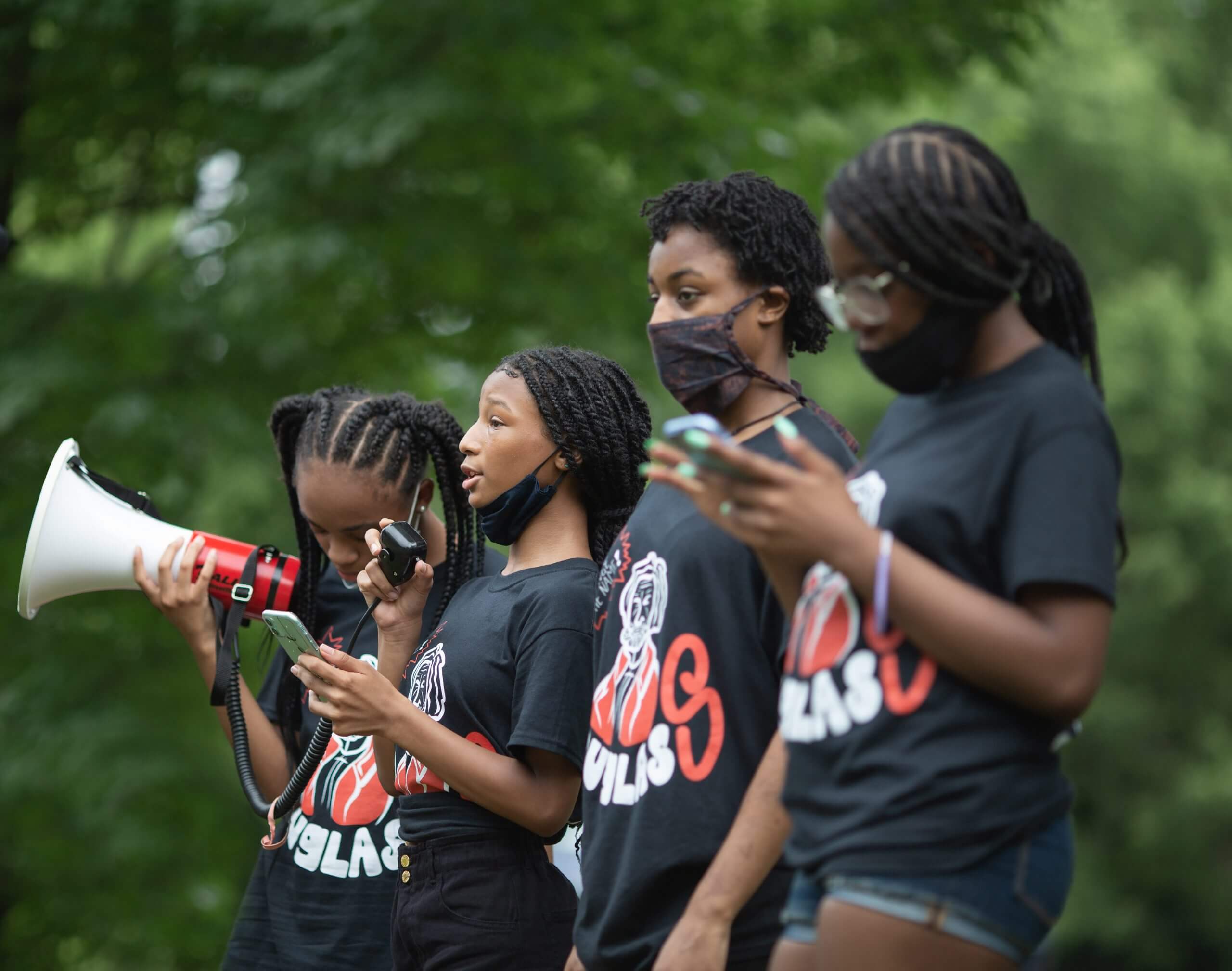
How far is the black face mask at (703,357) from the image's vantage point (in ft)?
8.34

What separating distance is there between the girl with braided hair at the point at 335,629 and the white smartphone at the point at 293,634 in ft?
0.90

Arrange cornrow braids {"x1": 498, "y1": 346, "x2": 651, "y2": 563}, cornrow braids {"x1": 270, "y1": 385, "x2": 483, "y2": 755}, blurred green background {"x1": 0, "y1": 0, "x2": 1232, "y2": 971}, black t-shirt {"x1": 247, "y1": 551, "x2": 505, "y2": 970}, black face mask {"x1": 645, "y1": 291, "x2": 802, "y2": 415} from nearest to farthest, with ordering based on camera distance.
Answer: black face mask {"x1": 645, "y1": 291, "x2": 802, "y2": 415} → cornrow braids {"x1": 498, "y1": 346, "x2": 651, "y2": 563} → black t-shirt {"x1": 247, "y1": 551, "x2": 505, "y2": 970} → cornrow braids {"x1": 270, "y1": 385, "x2": 483, "y2": 755} → blurred green background {"x1": 0, "y1": 0, "x2": 1232, "y2": 971}

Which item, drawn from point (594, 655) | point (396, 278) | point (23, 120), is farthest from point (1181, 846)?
point (594, 655)

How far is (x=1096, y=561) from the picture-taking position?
185cm

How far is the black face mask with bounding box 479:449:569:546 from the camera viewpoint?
3.14 meters

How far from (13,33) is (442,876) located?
527 centimetres

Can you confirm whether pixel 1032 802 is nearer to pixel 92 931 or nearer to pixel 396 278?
pixel 396 278

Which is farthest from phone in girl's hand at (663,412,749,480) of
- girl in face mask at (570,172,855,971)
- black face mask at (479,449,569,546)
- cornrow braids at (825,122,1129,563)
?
black face mask at (479,449,569,546)

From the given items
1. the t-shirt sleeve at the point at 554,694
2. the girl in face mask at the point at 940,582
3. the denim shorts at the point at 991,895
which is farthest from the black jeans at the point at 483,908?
the denim shorts at the point at 991,895

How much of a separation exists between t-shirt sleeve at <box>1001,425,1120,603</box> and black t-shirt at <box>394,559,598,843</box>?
3.91ft

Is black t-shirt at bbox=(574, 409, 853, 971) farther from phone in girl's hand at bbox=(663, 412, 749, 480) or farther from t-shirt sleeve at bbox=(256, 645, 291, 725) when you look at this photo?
t-shirt sleeve at bbox=(256, 645, 291, 725)

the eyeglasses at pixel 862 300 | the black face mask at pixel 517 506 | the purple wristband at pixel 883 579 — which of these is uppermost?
the eyeglasses at pixel 862 300

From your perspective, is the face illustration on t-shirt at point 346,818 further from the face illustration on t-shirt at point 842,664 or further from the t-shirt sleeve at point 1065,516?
the t-shirt sleeve at point 1065,516

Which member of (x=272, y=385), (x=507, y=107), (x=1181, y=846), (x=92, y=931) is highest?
(x=507, y=107)
